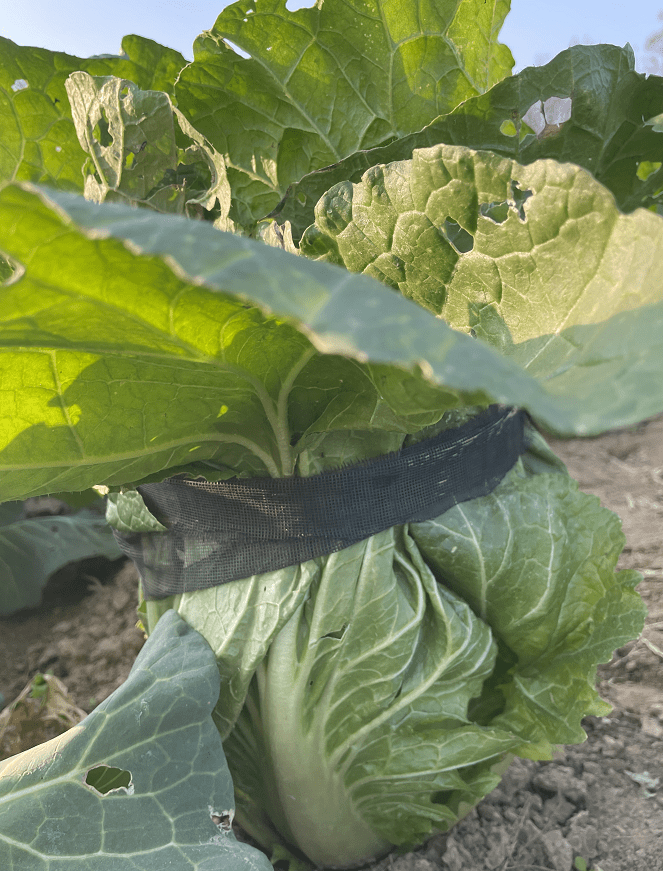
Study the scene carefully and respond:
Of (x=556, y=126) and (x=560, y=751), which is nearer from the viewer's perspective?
(x=556, y=126)

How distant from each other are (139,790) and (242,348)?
77cm

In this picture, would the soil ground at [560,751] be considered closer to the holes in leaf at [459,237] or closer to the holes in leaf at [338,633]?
the holes in leaf at [338,633]

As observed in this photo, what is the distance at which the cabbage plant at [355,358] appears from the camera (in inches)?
39.0

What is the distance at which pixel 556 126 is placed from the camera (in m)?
1.34

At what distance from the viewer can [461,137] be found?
1.27 meters

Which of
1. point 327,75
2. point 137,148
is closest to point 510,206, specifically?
point 327,75

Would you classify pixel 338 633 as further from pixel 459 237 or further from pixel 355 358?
pixel 459 237

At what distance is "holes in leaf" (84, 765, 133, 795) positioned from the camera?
1219 millimetres

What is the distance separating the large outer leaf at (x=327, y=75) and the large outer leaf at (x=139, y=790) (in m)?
1.03

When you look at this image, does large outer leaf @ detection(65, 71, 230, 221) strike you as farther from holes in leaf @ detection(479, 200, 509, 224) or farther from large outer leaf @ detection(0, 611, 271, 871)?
large outer leaf @ detection(0, 611, 271, 871)

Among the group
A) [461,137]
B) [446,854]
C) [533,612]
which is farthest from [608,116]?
[446,854]

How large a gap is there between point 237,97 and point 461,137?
0.47 m

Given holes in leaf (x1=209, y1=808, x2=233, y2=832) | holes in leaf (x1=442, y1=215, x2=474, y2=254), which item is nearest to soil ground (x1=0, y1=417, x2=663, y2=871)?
holes in leaf (x1=209, y1=808, x2=233, y2=832)

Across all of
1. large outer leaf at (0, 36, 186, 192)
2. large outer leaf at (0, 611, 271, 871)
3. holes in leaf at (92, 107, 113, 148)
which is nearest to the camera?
large outer leaf at (0, 611, 271, 871)
